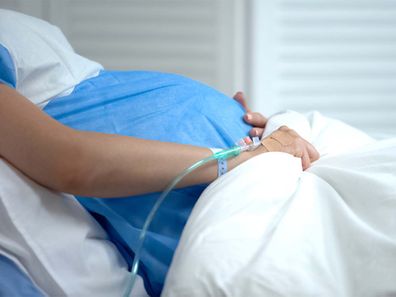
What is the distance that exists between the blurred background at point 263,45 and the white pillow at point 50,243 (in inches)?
41.1

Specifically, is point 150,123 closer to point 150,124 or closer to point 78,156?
point 150,124

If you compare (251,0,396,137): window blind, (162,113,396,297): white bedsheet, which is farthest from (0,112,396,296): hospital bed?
(251,0,396,137): window blind

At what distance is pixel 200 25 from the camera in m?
1.61

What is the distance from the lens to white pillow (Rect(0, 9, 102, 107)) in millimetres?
747

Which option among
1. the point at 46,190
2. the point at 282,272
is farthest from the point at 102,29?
the point at 282,272

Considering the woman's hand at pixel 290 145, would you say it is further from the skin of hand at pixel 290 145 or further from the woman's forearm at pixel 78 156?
the woman's forearm at pixel 78 156

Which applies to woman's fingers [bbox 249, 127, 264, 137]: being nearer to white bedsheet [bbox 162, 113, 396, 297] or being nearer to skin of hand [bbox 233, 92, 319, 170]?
skin of hand [bbox 233, 92, 319, 170]

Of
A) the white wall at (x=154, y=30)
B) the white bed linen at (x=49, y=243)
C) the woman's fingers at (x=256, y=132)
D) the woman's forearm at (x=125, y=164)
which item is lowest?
the white bed linen at (x=49, y=243)

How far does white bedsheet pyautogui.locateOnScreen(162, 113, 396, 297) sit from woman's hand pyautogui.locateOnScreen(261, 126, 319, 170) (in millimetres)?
95

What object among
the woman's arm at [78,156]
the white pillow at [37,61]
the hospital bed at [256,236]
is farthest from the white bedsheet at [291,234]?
the white pillow at [37,61]

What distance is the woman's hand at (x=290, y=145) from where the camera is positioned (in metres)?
0.81

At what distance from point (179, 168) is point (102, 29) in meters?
1.11

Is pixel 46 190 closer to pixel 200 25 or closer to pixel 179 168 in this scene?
pixel 179 168

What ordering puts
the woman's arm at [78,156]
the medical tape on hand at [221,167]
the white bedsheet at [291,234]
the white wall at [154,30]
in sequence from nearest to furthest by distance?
the white bedsheet at [291,234], the woman's arm at [78,156], the medical tape on hand at [221,167], the white wall at [154,30]
